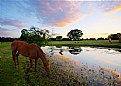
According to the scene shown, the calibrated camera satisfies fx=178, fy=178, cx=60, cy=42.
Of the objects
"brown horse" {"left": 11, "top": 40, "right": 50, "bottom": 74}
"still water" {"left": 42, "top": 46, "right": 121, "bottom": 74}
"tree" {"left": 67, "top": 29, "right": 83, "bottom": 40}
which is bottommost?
"still water" {"left": 42, "top": 46, "right": 121, "bottom": 74}

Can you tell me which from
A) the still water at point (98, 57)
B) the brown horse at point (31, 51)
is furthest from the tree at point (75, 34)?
the brown horse at point (31, 51)

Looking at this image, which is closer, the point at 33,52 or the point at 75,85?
the point at 75,85

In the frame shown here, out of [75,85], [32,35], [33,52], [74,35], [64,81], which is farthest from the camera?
[74,35]

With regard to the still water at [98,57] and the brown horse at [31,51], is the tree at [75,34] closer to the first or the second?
the still water at [98,57]

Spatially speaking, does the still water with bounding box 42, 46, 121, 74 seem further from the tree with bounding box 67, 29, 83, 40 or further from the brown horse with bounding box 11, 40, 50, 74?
the tree with bounding box 67, 29, 83, 40

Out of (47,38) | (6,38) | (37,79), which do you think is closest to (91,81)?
(37,79)

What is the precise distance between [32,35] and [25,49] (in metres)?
13.9

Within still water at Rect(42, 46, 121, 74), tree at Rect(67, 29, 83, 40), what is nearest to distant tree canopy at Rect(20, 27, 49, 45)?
still water at Rect(42, 46, 121, 74)

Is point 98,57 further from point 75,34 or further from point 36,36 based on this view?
point 75,34

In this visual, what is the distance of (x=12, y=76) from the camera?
11164 millimetres

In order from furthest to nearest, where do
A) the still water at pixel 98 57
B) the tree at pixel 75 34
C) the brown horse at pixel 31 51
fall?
the tree at pixel 75 34 → the still water at pixel 98 57 → the brown horse at pixel 31 51

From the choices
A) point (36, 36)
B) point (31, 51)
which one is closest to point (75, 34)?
point (36, 36)

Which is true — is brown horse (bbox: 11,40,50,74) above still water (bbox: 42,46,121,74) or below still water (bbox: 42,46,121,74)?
above

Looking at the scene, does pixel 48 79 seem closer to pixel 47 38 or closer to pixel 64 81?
pixel 64 81
